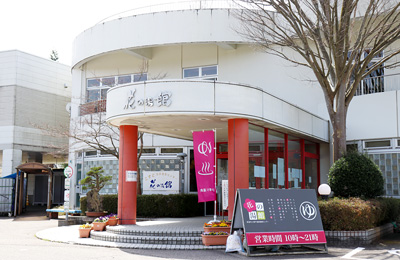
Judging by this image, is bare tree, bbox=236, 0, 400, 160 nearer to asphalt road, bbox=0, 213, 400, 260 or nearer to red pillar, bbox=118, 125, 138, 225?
asphalt road, bbox=0, 213, 400, 260

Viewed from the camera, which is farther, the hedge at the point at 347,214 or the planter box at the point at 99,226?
the planter box at the point at 99,226

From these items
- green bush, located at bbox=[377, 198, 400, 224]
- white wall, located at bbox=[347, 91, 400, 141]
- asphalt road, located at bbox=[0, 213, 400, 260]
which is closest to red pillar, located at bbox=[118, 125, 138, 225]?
asphalt road, located at bbox=[0, 213, 400, 260]

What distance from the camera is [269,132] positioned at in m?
13.3

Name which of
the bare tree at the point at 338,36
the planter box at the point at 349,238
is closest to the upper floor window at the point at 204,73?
the bare tree at the point at 338,36

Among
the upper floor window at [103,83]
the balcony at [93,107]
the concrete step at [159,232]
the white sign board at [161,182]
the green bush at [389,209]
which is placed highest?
the upper floor window at [103,83]

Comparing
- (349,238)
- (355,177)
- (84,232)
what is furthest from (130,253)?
(355,177)

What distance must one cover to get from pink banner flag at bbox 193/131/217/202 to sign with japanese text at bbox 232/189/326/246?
5.12 ft

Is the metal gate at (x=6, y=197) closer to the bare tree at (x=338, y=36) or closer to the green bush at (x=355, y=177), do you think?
the bare tree at (x=338, y=36)

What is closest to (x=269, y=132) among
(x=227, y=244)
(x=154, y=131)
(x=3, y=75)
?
(x=154, y=131)

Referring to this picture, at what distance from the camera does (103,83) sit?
2030 centimetres

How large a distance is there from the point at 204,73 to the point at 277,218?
10073 millimetres

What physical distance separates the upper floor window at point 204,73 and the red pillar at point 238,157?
733 cm

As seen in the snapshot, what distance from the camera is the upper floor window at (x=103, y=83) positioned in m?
19.7

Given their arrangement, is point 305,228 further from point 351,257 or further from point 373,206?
point 373,206
